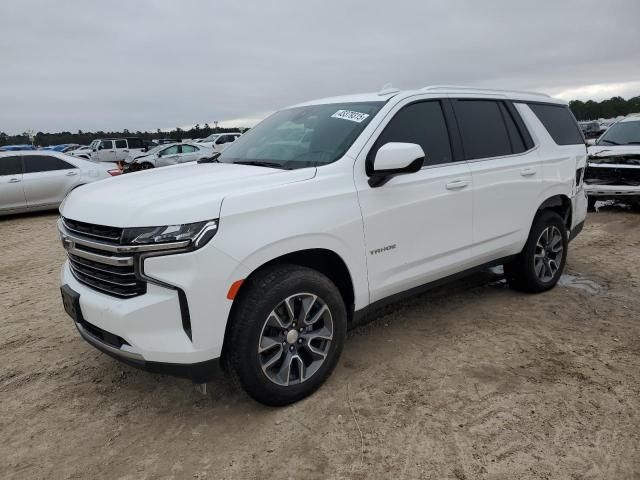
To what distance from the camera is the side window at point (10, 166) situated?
10980mm

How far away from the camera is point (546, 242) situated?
4.85m

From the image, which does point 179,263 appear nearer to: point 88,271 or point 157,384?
point 88,271

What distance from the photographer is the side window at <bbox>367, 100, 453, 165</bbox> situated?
3580 mm

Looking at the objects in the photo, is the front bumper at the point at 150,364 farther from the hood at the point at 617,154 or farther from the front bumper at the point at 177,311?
the hood at the point at 617,154

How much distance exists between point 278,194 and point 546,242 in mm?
3153

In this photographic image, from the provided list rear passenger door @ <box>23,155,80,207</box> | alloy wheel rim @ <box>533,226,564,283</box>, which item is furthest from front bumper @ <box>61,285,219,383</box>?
rear passenger door @ <box>23,155,80,207</box>

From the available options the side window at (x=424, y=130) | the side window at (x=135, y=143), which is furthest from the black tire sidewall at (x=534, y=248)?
the side window at (x=135, y=143)

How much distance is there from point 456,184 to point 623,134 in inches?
317

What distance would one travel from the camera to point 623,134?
32.6ft

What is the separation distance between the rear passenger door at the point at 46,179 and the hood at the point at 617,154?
11.1 metres

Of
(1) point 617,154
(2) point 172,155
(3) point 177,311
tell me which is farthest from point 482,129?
(2) point 172,155

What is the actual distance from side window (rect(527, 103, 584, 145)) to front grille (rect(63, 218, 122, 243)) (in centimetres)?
401

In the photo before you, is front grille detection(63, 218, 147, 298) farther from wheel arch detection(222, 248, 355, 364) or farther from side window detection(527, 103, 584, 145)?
side window detection(527, 103, 584, 145)

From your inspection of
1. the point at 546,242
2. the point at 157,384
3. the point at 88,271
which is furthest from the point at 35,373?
the point at 546,242
